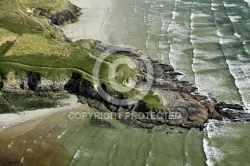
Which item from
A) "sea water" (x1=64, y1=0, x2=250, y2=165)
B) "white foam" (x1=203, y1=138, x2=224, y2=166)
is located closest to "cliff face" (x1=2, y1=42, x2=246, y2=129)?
"sea water" (x1=64, y1=0, x2=250, y2=165)

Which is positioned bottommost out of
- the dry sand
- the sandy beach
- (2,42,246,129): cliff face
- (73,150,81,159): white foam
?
(73,150,81,159): white foam

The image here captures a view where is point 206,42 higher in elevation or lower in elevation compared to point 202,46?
higher

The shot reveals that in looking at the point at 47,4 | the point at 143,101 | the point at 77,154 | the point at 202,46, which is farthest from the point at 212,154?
the point at 47,4

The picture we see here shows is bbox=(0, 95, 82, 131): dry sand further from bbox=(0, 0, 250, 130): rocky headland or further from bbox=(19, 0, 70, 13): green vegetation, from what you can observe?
bbox=(19, 0, 70, 13): green vegetation

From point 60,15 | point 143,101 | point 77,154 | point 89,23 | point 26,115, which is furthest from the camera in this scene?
point 89,23

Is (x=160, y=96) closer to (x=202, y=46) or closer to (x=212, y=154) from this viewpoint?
(x=212, y=154)

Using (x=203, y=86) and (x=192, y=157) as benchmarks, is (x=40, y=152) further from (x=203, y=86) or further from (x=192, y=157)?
(x=203, y=86)

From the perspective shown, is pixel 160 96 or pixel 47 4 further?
pixel 47 4
